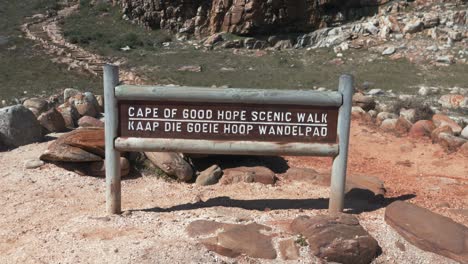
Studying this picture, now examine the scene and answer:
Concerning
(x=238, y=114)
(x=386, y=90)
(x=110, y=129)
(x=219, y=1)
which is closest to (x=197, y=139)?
(x=238, y=114)

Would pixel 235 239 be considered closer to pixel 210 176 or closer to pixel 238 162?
pixel 210 176

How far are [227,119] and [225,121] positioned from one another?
0.03 metres

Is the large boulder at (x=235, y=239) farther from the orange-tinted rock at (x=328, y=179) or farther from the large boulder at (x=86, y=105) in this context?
the large boulder at (x=86, y=105)

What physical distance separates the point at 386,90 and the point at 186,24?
18.0 m

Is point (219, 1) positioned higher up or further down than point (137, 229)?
higher up

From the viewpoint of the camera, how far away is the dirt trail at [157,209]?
4.02m

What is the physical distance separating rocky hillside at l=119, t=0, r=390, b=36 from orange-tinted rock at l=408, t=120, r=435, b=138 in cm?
2041

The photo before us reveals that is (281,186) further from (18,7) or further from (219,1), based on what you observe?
(18,7)

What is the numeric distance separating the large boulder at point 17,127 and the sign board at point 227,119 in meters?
2.81

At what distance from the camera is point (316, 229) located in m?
4.19

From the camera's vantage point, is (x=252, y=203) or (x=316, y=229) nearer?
(x=316, y=229)

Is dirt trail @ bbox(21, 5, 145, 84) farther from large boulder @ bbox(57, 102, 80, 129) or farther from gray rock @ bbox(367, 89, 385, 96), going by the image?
large boulder @ bbox(57, 102, 80, 129)

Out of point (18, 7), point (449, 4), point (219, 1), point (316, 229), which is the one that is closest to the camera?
point (316, 229)

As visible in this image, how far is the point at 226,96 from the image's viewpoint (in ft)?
15.1
